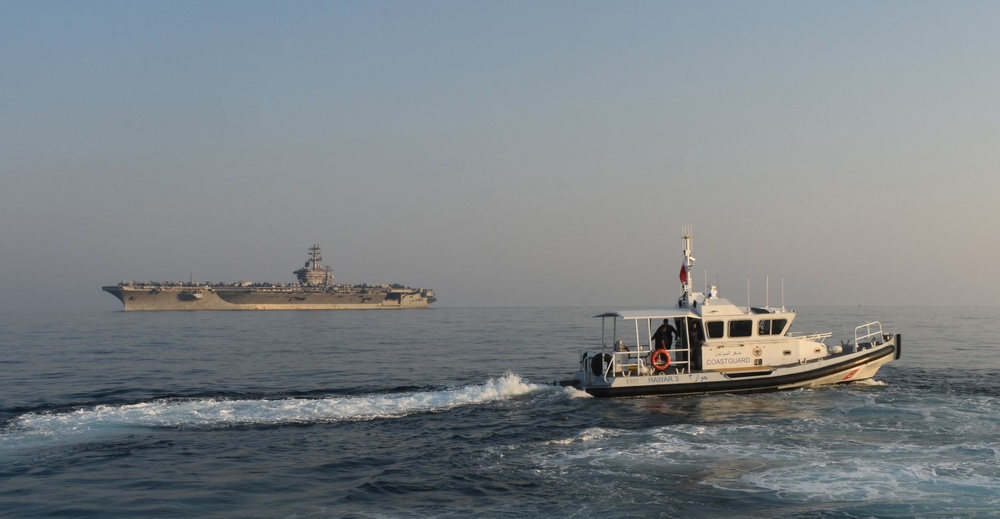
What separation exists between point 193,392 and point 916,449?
75.4 feet

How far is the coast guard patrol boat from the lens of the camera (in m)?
23.8

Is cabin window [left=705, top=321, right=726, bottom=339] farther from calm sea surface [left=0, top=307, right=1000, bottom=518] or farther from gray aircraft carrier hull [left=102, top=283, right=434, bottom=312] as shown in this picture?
gray aircraft carrier hull [left=102, top=283, right=434, bottom=312]

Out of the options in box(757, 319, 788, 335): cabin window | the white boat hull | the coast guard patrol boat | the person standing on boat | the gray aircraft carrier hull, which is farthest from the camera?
the gray aircraft carrier hull

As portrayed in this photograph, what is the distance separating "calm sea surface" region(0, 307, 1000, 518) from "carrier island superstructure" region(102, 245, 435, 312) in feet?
358

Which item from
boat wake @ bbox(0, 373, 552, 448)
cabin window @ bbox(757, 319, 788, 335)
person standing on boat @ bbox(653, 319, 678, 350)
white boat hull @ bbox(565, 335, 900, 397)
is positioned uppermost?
cabin window @ bbox(757, 319, 788, 335)

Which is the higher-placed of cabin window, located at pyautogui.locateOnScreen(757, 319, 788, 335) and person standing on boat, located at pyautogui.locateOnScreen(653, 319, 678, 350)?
cabin window, located at pyautogui.locateOnScreen(757, 319, 788, 335)

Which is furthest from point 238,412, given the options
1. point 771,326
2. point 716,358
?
point 771,326

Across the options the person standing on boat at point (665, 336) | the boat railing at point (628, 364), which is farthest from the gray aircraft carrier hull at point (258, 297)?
the person standing on boat at point (665, 336)

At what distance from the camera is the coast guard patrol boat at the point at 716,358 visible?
23750mm

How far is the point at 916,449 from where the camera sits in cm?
1617

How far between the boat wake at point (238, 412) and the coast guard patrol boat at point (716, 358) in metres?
3.00

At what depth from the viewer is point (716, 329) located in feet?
80.1

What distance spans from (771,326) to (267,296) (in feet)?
415

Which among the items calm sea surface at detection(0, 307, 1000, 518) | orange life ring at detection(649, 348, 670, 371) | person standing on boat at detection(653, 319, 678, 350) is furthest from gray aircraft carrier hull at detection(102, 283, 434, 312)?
orange life ring at detection(649, 348, 670, 371)
